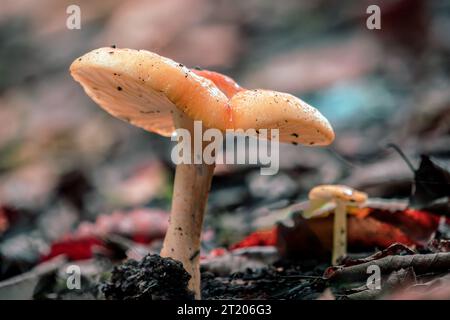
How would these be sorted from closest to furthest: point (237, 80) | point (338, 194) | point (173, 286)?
point (173, 286) < point (338, 194) < point (237, 80)

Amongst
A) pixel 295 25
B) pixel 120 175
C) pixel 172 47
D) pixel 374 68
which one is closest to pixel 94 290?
pixel 120 175

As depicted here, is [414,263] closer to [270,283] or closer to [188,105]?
[270,283]

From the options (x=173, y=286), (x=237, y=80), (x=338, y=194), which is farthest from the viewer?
(x=237, y=80)

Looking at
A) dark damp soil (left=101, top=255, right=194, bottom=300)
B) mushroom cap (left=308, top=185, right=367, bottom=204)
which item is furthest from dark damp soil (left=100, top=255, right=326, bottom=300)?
mushroom cap (left=308, top=185, right=367, bottom=204)

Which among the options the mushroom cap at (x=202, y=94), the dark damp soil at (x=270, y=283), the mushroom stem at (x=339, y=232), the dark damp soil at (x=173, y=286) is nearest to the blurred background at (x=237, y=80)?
the mushroom stem at (x=339, y=232)

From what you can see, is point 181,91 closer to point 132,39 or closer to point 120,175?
point 120,175

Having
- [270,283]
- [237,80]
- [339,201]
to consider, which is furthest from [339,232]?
[237,80]

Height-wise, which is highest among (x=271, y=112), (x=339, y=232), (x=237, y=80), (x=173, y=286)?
(x=237, y=80)

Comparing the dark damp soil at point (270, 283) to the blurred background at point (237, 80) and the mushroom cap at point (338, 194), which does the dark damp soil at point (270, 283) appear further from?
the blurred background at point (237, 80)

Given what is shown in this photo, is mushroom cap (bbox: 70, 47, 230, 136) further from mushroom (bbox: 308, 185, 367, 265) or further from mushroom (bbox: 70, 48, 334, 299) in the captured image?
mushroom (bbox: 308, 185, 367, 265)
